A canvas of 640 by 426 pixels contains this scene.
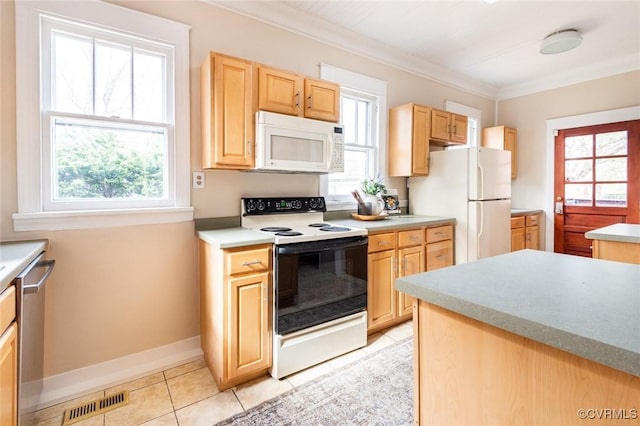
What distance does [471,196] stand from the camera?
307 centimetres

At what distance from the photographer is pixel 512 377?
2.50ft

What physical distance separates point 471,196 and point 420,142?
→ 2.46 feet

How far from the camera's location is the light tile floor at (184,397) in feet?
5.44

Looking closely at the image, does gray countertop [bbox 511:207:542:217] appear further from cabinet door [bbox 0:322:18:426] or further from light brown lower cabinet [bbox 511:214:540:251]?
cabinet door [bbox 0:322:18:426]

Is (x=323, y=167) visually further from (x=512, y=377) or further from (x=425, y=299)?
(x=512, y=377)

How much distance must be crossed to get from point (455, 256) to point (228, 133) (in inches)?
98.2

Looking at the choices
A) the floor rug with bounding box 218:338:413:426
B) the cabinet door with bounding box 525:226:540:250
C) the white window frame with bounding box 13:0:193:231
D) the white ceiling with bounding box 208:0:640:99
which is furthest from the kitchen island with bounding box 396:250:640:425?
the cabinet door with bounding box 525:226:540:250

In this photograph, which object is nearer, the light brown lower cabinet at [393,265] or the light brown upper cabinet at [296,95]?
the light brown upper cabinet at [296,95]

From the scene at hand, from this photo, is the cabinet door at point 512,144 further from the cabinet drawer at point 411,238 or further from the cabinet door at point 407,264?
the cabinet door at point 407,264

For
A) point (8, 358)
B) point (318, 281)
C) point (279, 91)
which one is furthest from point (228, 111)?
point (8, 358)

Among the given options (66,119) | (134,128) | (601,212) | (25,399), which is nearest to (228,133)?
(134,128)

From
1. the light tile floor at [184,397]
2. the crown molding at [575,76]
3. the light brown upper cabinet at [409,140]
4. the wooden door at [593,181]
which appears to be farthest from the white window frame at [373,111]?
the wooden door at [593,181]

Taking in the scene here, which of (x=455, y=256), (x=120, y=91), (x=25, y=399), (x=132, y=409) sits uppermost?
(x=120, y=91)

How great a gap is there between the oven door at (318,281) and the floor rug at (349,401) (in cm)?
36
